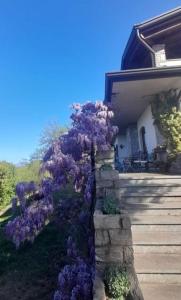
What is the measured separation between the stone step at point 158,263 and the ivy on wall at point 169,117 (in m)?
5.03

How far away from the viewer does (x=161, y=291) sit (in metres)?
3.43

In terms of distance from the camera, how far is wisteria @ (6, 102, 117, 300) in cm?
396

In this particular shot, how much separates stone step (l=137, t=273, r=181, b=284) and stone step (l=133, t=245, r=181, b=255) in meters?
0.45

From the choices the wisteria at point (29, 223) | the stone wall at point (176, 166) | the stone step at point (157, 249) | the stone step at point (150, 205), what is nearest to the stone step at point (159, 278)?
the stone step at point (157, 249)

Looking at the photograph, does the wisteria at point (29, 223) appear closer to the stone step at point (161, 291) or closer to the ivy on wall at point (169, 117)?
the stone step at point (161, 291)

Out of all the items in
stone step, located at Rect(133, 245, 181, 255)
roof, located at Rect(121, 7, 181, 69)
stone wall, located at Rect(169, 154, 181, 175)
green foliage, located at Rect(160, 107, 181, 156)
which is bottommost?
stone step, located at Rect(133, 245, 181, 255)

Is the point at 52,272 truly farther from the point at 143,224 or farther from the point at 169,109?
the point at 169,109

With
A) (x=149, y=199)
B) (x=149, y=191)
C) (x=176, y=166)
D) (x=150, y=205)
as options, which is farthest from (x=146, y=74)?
(x=150, y=205)

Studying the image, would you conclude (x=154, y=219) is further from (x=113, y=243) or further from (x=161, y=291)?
(x=113, y=243)

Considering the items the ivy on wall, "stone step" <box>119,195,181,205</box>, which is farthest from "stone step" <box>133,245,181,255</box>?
the ivy on wall

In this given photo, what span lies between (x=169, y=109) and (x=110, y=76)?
101 inches

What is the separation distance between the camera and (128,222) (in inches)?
133

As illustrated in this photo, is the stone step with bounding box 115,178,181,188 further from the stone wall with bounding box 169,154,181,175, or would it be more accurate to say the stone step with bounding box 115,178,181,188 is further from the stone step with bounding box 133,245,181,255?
the stone step with bounding box 133,245,181,255

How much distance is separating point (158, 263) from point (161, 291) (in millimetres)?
446
